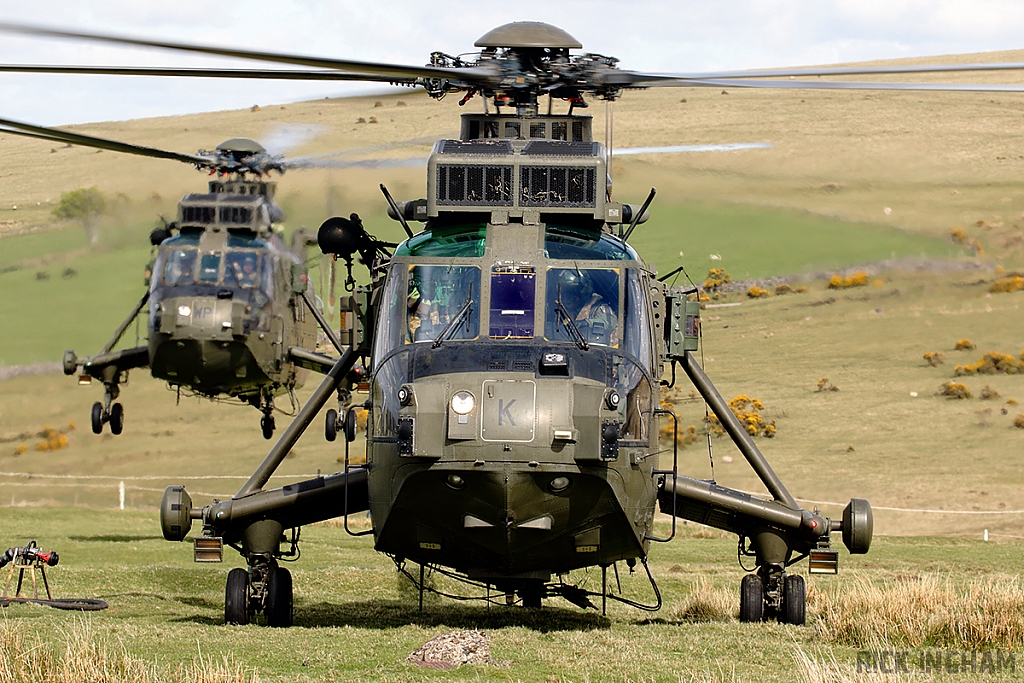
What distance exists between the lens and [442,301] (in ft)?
43.2

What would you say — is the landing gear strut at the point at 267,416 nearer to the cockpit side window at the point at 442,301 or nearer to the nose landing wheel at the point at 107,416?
the nose landing wheel at the point at 107,416

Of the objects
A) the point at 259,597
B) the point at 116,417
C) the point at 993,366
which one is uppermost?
the point at 993,366

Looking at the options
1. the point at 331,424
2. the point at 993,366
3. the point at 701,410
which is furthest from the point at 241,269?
the point at 993,366

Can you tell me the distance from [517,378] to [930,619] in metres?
4.52

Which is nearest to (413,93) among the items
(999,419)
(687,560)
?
(687,560)

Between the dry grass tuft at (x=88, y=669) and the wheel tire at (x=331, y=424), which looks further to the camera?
the wheel tire at (x=331, y=424)

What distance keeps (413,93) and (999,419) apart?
34695 mm

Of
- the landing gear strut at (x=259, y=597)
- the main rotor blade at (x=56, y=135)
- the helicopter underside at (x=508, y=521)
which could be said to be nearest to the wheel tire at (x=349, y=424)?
the helicopter underside at (x=508, y=521)

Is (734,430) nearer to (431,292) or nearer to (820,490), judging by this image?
(431,292)

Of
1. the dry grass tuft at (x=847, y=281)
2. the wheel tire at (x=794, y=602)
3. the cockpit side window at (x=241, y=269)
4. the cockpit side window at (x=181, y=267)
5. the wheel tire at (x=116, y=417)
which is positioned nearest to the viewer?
the wheel tire at (x=794, y=602)

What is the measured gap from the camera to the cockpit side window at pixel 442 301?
1293cm

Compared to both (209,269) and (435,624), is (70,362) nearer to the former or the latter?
(209,269)

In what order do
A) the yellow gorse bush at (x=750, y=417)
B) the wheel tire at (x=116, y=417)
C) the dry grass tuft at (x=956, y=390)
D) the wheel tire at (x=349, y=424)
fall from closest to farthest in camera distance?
1. the wheel tire at (x=349, y=424)
2. the wheel tire at (x=116, y=417)
3. the yellow gorse bush at (x=750, y=417)
4. the dry grass tuft at (x=956, y=390)

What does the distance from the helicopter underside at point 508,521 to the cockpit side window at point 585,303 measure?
1455 mm
